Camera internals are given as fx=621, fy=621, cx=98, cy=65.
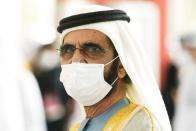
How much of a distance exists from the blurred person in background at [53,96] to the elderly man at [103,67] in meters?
4.74

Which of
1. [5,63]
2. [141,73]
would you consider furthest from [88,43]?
[5,63]

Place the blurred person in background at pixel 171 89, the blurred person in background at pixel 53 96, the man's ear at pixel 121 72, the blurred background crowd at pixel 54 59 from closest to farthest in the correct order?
the man's ear at pixel 121 72, the blurred background crowd at pixel 54 59, the blurred person in background at pixel 53 96, the blurred person in background at pixel 171 89

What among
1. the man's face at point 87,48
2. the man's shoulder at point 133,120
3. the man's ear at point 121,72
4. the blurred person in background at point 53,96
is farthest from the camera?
the blurred person in background at point 53,96

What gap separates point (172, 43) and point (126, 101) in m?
8.55

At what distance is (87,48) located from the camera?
2.97 metres

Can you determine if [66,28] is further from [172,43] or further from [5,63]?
[172,43]

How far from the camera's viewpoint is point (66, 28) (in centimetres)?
308

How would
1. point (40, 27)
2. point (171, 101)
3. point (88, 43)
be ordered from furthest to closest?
point (40, 27)
point (171, 101)
point (88, 43)

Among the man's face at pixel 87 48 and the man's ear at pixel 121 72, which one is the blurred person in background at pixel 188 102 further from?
the man's face at pixel 87 48

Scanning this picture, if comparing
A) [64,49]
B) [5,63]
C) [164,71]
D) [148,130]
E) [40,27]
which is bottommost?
[164,71]

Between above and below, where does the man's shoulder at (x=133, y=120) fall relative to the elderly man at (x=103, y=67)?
below

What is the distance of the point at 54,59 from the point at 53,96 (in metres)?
0.96

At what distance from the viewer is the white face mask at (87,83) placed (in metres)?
3.00

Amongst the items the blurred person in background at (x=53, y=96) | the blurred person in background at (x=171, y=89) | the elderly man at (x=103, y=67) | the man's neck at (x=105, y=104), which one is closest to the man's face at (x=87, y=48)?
the elderly man at (x=103, y=67)
